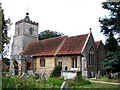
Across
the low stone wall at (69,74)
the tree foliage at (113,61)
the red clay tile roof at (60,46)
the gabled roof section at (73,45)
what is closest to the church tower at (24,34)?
the red clay tile roof at (60,46)

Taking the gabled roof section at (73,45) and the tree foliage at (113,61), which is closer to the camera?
the tree foliage at (113,61)

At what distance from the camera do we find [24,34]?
3875 cm

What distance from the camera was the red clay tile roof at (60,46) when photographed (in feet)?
96.6

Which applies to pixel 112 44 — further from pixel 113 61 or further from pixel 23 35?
pixel 23 35

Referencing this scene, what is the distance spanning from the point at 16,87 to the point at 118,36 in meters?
19.8

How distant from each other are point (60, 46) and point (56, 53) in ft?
4.33

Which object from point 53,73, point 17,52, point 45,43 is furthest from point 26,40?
point 53,73

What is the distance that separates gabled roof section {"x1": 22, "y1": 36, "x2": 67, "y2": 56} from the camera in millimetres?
32062

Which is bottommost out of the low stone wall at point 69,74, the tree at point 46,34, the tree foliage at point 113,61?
the low stone wall at point 69,74

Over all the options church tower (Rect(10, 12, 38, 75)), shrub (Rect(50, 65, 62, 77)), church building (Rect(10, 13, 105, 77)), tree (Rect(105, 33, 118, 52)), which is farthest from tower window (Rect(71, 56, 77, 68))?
church tower (Rect(10, 12, 38, 75))

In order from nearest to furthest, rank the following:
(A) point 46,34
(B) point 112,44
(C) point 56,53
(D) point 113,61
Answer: (D) point 113,61 < (B) point 112,44 < (C) point 56,53 < (A) point 46,34

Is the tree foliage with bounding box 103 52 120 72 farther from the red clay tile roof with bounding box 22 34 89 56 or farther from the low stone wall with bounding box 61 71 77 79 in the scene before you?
the red clay tile roof with bounding box 22 34 89 56

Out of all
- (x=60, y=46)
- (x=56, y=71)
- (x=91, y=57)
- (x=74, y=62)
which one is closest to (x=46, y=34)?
(x=60, y=46)

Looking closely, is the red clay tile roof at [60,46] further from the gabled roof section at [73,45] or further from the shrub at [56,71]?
the shrub at [56,71]
